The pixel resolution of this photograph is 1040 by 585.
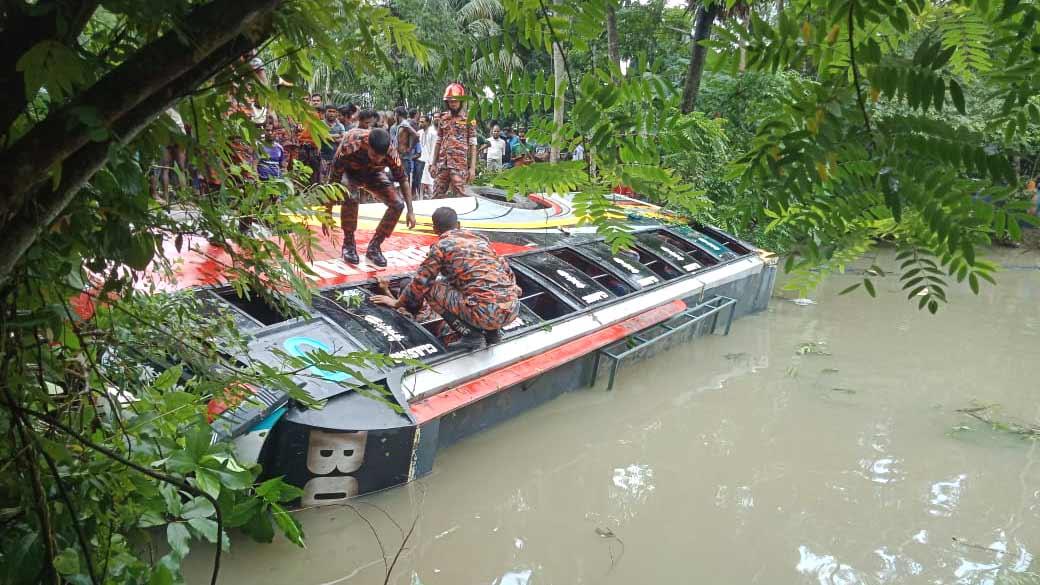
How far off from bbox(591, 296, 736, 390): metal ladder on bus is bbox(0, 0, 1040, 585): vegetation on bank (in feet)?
13.8

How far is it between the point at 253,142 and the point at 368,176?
414 cm

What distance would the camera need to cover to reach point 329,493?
412cm

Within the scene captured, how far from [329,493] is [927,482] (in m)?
4.27

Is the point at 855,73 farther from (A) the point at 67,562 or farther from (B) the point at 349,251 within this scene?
(B) the point at 349,251

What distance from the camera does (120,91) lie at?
111cm

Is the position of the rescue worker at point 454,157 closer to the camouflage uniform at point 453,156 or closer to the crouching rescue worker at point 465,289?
the camouflage uniform at point 453,156

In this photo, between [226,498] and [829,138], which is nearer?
[829,138]

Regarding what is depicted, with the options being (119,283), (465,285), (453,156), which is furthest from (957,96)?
(453,156)

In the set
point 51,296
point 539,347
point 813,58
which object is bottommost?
point 539,347

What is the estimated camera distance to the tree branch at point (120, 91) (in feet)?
3.63

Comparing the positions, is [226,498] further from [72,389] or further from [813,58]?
[813,58]

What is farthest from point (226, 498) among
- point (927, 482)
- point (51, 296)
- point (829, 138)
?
point (927, 482)

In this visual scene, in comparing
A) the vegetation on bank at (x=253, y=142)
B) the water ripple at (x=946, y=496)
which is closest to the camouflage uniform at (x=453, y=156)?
the water ripple at (x=946, y=496)

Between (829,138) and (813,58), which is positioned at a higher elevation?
(813,58)
